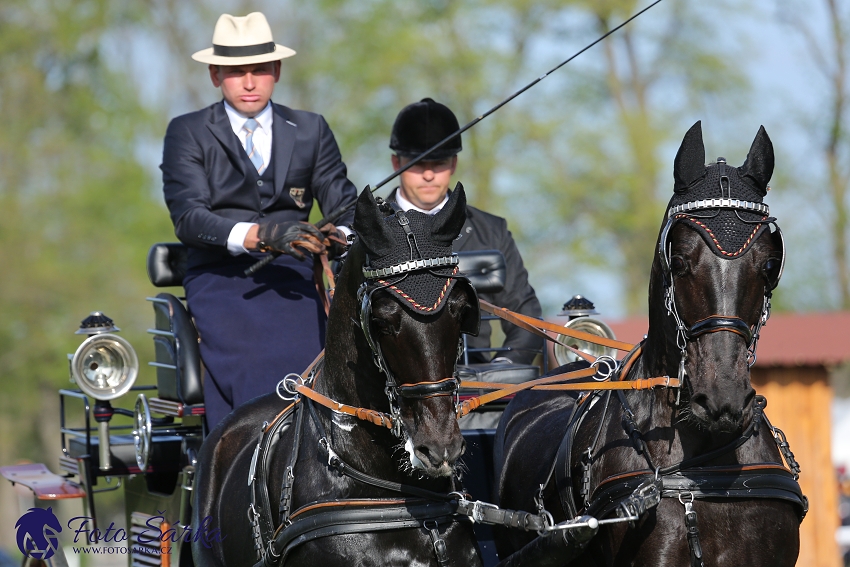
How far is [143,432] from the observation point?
5.05 metres

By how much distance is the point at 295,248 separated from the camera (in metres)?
4.34

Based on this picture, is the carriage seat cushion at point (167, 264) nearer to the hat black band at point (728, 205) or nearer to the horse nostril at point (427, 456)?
the horse nostril at point (427, 456)

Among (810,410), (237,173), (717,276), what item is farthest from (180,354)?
(810,410)

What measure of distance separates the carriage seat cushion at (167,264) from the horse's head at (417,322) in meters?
2.51

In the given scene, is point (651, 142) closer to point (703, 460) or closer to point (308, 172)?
point (308, 172)

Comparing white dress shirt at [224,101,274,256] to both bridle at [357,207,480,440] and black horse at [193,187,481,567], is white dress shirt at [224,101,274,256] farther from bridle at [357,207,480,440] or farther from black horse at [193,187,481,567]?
bridle at [357,207,480,440]

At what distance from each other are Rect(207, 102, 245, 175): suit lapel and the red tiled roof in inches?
273

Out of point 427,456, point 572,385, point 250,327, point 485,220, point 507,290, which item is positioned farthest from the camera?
point 485,220

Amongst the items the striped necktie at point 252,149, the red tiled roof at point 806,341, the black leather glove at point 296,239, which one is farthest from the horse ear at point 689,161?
the red tiled roof at point 806,341

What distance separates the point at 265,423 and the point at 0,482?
2273 centimetres

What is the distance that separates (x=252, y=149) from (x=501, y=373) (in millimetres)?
1603

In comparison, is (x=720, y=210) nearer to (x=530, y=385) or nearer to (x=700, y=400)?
(x=700, y=400)

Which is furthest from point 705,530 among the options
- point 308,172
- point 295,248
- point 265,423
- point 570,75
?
point 570,75

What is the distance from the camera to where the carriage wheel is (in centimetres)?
500
